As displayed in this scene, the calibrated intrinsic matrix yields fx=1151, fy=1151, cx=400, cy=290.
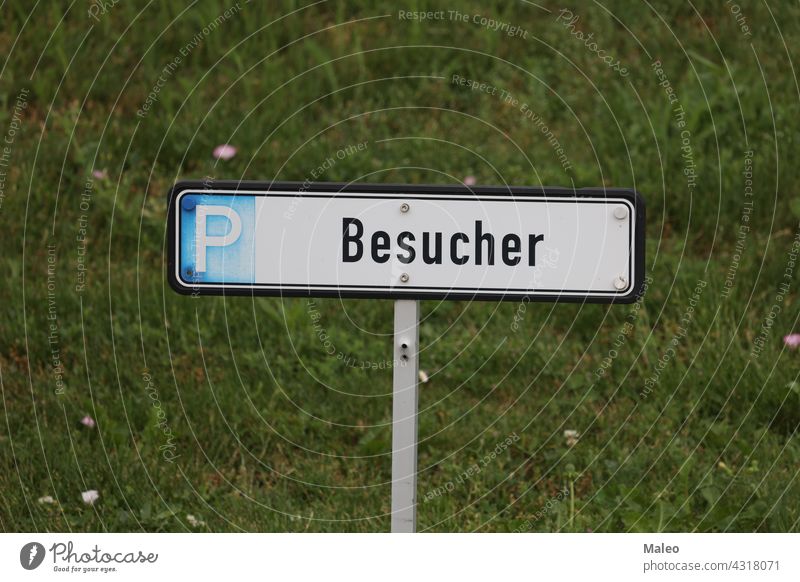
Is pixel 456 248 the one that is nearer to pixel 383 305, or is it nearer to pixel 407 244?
pixel 407 244

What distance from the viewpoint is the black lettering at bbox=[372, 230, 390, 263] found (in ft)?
8.75

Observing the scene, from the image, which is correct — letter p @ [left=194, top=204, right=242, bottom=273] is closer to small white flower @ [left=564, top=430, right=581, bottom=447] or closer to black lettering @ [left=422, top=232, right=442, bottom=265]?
black lettering @ [left=422, top=232, right=442, bottom=265]

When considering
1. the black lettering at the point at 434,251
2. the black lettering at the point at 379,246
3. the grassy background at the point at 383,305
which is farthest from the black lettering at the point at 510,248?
the grassy background at the point at 383,305

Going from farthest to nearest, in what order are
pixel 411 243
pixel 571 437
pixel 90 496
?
pixel 571 437, pixel 90 496, pixel 411 243

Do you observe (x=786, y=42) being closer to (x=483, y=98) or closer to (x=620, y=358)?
(x=483, y=98)

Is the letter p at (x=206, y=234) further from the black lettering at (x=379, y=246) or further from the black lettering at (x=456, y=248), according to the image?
the black lettering at (x=456, y=248)

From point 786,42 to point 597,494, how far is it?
10.2 ft

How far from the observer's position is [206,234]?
8.80ft

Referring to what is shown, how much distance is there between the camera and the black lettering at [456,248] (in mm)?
2668
